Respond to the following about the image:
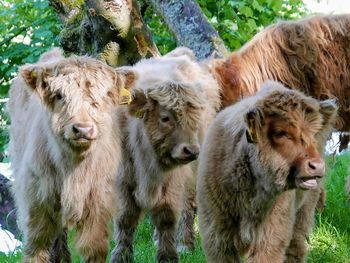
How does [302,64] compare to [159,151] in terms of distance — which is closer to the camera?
[159,151]

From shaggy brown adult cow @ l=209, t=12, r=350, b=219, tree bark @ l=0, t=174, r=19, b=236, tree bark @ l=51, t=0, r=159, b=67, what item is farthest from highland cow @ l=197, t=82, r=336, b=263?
tree bark @ l=0, t=174, r=19, b=236

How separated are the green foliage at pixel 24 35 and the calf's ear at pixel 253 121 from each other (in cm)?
741

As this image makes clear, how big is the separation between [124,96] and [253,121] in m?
1.61

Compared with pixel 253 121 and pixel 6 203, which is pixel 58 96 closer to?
pixel 253 121

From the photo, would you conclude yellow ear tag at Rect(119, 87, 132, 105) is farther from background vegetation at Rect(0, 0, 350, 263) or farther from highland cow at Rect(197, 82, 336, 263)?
background vegetation at Rect(0, 0, 350, 263)

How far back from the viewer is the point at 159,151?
6.55 meters

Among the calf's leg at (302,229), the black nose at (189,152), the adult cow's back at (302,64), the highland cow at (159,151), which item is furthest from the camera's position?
the adult cow's back at (302,64)

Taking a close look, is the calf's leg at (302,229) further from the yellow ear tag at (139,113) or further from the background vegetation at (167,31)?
the background vegetation at (167,31)

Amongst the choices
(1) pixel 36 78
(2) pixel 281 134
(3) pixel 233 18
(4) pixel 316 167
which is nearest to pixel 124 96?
(1) pixel 36 78

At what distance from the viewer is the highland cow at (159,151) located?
642 cm

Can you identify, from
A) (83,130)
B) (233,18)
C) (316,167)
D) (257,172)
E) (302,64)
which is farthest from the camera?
(233,18)

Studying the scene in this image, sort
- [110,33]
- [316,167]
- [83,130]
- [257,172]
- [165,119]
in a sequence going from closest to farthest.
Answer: [316,167] → [257,172] → [83,130] → [165,119] → [110,33]

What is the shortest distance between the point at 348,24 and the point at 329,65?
19.7 inches

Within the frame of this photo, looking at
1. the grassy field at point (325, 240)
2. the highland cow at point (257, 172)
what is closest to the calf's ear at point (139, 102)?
the highland cow at point (257, 172)
